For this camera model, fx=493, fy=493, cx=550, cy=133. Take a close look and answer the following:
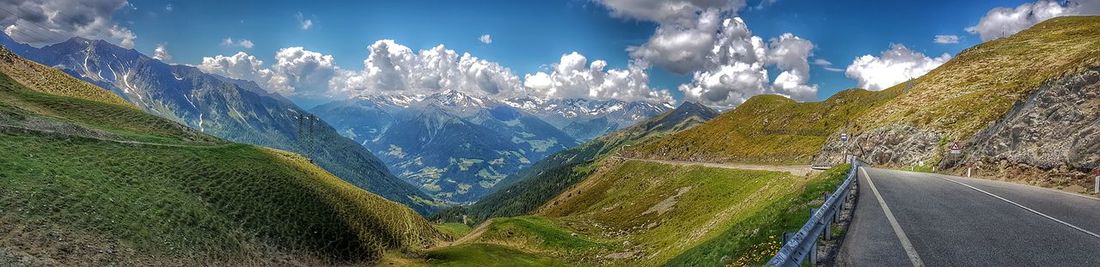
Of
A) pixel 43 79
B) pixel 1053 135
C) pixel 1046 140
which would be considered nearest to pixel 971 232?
pixel 1053 135

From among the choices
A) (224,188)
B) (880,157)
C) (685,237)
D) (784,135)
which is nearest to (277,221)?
(224,188)

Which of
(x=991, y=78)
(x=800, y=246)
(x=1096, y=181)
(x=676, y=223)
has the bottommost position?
(x=676, y=223)

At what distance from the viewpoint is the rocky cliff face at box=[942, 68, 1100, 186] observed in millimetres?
33938

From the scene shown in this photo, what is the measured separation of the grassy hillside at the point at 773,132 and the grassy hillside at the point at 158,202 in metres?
70.5

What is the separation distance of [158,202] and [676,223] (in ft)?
155

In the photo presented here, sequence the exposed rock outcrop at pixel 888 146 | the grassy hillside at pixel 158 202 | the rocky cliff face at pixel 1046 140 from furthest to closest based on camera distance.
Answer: the exposed rock outcrop at pixel 888 146
the rocky cliff face at pixel 1046 140
the grassy hillside at pixel 158 202

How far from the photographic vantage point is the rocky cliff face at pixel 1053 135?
33.9 meters

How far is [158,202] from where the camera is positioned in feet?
138

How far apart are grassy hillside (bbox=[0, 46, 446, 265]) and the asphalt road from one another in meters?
41.2

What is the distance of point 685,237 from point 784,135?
294ft

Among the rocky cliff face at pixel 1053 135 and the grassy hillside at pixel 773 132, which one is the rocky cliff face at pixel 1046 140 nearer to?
the rocky cliff face at pixel 1053 135

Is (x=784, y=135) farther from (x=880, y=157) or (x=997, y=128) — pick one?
(x=997, y=128)

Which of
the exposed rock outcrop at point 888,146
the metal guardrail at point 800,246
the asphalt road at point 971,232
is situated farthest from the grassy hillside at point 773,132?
the metal guardrail at point 800,246

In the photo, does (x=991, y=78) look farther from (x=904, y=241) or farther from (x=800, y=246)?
(x=800, y=246)
